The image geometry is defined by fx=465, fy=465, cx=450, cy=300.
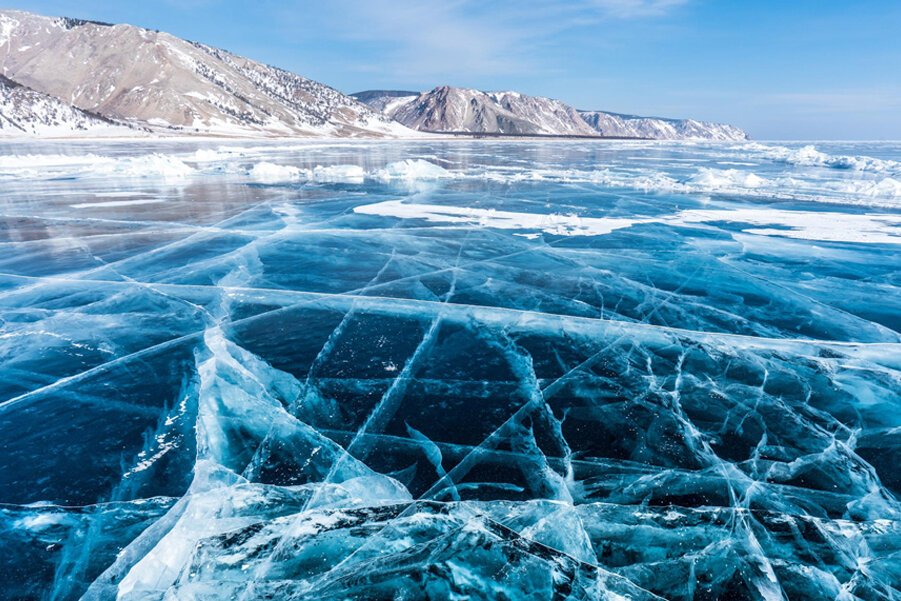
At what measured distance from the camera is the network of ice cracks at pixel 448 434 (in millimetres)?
2303

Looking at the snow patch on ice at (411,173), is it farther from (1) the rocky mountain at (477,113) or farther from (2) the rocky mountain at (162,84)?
(1) the rocky mountain at (477,113)

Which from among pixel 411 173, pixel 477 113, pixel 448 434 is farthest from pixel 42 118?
pixel 477 113

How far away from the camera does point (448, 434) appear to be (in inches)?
127

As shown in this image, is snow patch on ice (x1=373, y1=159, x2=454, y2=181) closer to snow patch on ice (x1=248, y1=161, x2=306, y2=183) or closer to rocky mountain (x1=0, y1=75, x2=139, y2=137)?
snow patch on ice (x1=248, y1=161, x2=306, y2=183)

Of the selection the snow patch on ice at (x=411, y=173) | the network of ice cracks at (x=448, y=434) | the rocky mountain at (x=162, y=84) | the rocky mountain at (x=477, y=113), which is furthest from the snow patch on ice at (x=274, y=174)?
the rocky mountain at (x=477, y=113)

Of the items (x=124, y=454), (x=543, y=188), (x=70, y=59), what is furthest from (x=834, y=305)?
(x=70, y=59)

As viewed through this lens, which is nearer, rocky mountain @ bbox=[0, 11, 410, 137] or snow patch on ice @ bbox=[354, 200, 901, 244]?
snow patch on ice @ bbox=[354, 200, 901, 244]

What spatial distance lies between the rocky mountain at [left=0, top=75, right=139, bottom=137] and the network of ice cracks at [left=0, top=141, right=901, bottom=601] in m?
66.2

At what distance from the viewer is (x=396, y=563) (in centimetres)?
232

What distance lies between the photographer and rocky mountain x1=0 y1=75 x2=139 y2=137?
175 feet

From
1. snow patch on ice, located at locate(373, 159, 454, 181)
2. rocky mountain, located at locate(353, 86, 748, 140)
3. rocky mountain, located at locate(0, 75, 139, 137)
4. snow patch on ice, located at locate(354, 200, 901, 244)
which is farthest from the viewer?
rocky mountain, located at locate(353, 86, 748, 140)

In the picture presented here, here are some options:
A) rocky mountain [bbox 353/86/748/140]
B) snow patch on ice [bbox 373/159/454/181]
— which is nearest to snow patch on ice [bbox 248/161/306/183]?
snow patch on ice [bbox 373/159/454/181]

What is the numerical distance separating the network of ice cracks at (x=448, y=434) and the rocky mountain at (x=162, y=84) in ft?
271

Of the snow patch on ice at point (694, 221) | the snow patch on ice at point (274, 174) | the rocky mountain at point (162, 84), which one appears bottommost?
the snow patch on ice at point (694, 221)
